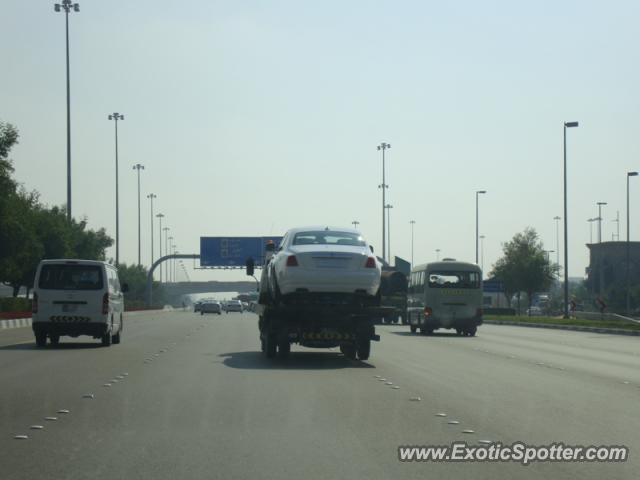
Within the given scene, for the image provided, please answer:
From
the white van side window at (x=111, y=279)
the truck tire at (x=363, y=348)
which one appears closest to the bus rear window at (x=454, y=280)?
the white van side window at (x=111, y=279)

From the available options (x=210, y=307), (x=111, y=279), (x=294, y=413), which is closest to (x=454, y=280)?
(x=111, y=279)

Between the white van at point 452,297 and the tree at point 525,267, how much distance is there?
1932 inches

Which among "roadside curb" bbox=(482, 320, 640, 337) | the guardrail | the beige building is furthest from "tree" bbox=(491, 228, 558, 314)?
the beige building

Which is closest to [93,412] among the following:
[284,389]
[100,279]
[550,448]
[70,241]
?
[284,389]

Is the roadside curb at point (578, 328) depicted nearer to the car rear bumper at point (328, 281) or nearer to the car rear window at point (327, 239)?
the car rear window at point (327, 239)

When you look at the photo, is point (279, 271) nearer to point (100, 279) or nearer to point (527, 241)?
point (100, 279)

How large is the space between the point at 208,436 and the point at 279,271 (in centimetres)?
1084

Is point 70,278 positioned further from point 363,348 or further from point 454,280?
point 454,280

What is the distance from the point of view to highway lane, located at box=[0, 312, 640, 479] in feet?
30.1

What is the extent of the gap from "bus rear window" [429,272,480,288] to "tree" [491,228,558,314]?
4911 cm

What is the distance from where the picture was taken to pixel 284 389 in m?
15.8

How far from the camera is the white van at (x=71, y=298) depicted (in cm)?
2731

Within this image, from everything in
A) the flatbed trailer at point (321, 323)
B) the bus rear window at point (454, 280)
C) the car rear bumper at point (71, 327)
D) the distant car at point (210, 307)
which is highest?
Answer: the bus rear window at point (454, 280)

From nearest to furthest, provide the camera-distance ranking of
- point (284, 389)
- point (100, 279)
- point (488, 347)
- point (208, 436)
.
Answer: point (208, 436) < point (284, 389) < point (100, 279) < point (488, 347)
